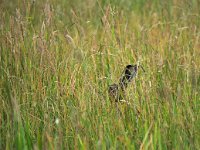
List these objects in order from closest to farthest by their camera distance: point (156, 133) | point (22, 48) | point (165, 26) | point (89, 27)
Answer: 1. point (156, 133)
2. point (22, 48)
3. point (165, 26)
4. point (89, 27)

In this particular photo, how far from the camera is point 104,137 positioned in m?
2.59

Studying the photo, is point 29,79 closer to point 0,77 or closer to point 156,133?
point 0,77

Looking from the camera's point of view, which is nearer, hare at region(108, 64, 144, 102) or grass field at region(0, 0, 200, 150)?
grass field at region(0, 0, 200, 150)

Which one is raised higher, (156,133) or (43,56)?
(43,56)

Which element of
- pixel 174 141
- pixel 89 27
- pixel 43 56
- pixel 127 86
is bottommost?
pixel 174 141

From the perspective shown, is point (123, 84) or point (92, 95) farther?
point (92, 95)

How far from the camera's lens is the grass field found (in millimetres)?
2578

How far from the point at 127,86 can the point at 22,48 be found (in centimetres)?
93

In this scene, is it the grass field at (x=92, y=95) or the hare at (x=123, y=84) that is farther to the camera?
the hare at (x=123, y=84)

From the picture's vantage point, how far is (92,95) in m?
2.92

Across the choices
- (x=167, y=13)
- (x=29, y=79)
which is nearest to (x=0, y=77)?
(x=29, y=79)

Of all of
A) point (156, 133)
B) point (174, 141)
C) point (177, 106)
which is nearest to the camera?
point (156, 133)

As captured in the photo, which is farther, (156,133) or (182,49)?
(182,49)

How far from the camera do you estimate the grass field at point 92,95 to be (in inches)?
102
